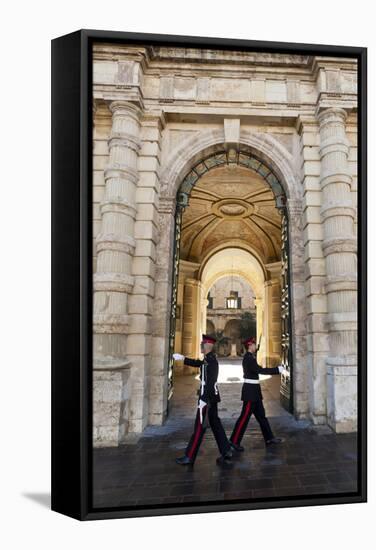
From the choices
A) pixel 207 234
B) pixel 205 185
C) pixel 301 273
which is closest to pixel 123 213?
pixel 301 273

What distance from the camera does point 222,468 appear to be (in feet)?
13.0

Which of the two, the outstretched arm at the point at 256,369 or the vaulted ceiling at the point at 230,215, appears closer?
the outstretched arm at the point at 256,369

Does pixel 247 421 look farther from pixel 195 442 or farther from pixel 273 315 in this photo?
pixel 273 315

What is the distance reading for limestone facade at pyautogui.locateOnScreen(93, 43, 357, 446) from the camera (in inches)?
184

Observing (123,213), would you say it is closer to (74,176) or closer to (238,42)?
(74,176)

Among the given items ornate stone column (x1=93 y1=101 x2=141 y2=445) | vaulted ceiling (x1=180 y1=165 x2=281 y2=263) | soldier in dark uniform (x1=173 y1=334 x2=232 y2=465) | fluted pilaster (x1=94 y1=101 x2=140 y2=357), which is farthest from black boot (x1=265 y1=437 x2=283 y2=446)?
vaulted ceiling (x1=180 y1=165 x2=281 y2=263)

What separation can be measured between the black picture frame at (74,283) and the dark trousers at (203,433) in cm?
57

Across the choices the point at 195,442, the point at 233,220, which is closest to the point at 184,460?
the point at 195,442

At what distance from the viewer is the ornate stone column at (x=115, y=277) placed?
170 inches

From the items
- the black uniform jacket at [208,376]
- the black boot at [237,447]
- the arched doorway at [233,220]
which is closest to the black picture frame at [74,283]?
the black boot at [237,447]

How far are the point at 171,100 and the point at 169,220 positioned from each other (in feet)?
5.47

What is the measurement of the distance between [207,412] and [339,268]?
99.1 inches

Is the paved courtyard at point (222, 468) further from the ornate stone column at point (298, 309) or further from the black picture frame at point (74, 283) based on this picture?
the ornate stone column at point (298, 309)

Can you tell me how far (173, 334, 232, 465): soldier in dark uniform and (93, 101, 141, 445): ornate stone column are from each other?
0.88 m
